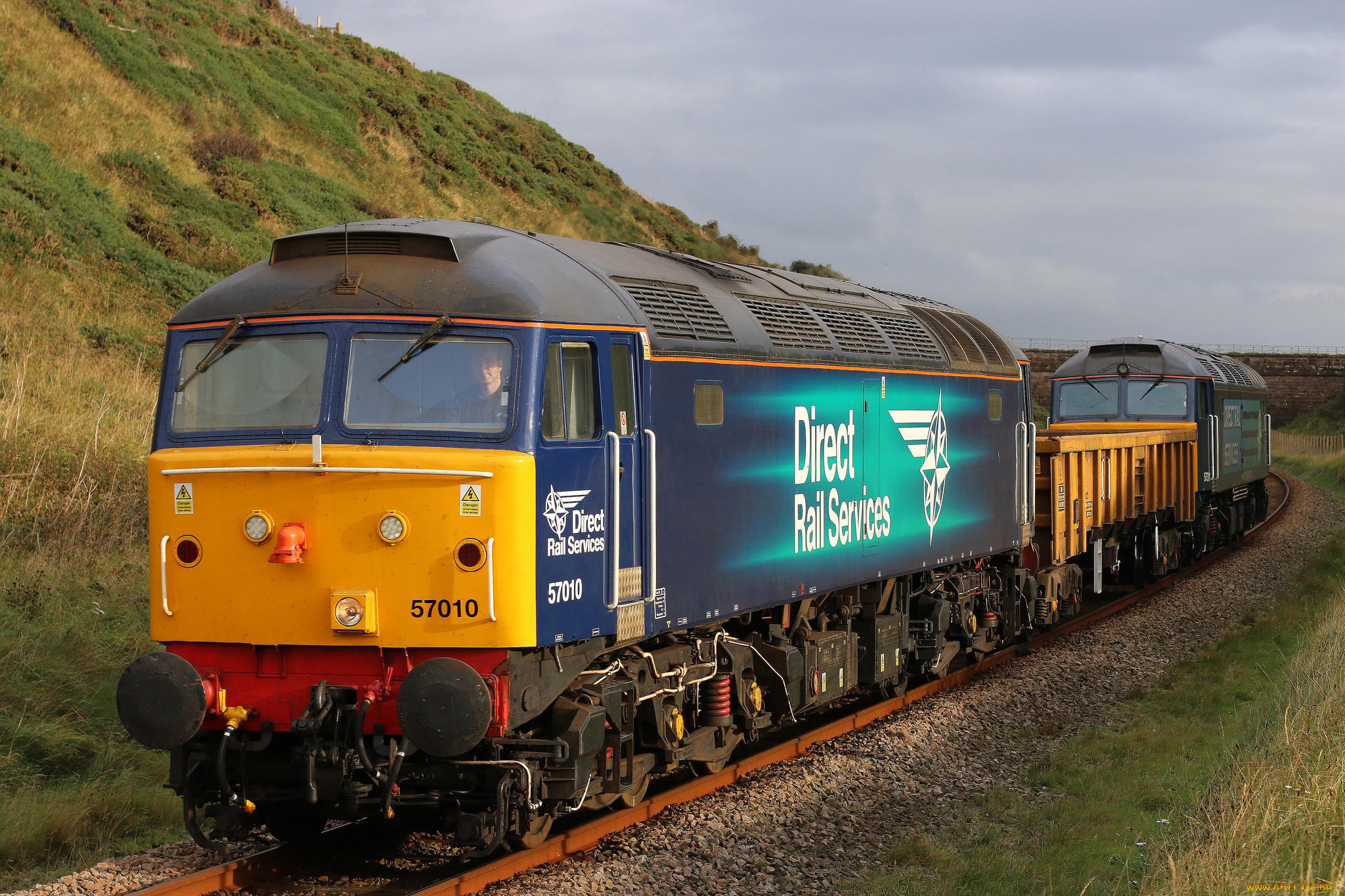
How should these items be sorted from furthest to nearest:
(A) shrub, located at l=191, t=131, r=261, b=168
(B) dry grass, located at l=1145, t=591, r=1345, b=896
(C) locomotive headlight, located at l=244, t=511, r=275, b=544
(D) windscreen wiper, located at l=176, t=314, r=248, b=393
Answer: (A) shrub, located at l=191, t=131, r=261, b=168, (D) windscreen wiper, located at l=176, t=314, r=248, b=393, (C) locomotive headlight, located at l=244, t=511, r=275, b=544, (B) dry grass, located at l=1145, t=591, r=1345, b=896

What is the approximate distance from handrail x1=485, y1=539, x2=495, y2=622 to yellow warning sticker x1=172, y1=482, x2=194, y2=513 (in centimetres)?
173

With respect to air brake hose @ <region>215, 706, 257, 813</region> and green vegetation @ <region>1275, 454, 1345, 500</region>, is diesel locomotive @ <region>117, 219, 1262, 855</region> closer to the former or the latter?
air brake hose @ <region>215, 706, 257, 813</region>

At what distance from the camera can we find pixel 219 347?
7.05 m

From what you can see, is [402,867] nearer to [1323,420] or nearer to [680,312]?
[680,312]

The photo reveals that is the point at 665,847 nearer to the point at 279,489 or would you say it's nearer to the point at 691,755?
the point at 691,755

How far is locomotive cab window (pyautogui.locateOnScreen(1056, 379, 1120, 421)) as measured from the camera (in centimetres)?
2325

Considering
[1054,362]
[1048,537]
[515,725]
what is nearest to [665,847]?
[515,725]

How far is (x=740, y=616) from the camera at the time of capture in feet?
31.4

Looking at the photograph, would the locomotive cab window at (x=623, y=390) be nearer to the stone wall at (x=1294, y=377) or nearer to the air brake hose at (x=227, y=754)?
the air brake hose at (x=227, y=754)

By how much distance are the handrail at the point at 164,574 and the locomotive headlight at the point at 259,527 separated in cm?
60

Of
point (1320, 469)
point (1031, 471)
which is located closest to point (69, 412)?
point (1031, 471)

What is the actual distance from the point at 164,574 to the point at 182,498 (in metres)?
0.44

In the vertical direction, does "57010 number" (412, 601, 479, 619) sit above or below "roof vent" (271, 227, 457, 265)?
below

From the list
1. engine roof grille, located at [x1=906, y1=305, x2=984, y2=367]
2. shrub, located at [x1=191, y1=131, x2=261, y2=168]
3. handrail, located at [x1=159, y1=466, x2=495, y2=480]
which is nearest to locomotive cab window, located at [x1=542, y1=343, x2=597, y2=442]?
handrail, located at [x1=159, y1=466, x2=495, y2=480]
